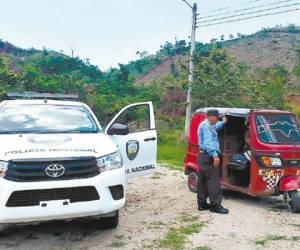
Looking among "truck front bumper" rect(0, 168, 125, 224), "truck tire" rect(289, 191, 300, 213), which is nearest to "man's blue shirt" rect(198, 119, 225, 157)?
"truck tire" rect(289, 191, 300, 213)

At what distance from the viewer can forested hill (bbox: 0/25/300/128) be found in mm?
24531

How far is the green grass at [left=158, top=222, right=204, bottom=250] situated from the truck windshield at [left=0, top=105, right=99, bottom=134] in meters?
1.83

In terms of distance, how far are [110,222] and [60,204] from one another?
1186 millimetres

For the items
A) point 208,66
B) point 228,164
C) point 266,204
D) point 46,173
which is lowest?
point 266,204

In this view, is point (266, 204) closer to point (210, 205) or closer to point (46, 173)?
point (210, 205)

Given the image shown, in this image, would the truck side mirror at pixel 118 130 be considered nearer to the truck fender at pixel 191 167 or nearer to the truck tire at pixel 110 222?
the truck tire at pixel 110 222

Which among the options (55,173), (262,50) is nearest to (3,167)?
(55,173)

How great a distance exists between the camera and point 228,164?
8.77 meters

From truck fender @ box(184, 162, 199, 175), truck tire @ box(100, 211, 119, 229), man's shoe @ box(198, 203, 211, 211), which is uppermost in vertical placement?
truck fender @ box(184, 162, 199, 175)

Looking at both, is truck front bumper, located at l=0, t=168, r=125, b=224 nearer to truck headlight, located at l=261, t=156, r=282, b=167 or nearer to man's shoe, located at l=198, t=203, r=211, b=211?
man's shoe, located at l=198, t=203, r=211, b=211

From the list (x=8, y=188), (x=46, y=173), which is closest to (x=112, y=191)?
(x=46, y=173)

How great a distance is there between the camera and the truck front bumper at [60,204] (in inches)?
202

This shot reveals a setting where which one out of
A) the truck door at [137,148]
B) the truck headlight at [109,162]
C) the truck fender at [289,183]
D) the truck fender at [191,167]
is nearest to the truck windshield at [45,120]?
the truck door at [137,148]

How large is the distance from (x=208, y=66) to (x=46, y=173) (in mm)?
20842
